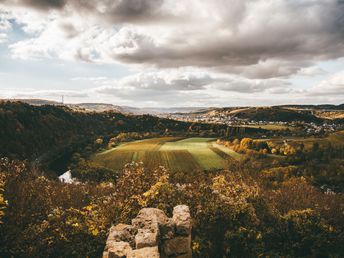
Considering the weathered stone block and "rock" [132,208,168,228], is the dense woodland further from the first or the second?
the weathered stone block

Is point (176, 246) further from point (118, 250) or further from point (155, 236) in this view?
point (118, 250)

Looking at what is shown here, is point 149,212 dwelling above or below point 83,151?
above

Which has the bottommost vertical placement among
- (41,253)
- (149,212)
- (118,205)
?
(41,253)

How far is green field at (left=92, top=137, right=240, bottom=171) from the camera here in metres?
130

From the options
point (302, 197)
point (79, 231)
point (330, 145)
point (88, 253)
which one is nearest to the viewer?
point (88, 253)

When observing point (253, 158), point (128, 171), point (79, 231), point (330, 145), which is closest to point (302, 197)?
point (128, 171)

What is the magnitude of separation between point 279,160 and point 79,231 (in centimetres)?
12757

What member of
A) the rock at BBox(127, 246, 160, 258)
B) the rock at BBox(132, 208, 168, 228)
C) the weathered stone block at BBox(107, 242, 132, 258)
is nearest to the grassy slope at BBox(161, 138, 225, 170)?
the rock at BBox(132, 208, 168, 228)

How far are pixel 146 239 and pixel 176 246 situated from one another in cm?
238

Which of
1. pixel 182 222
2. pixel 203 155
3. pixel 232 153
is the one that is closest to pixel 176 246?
pixel 182 222

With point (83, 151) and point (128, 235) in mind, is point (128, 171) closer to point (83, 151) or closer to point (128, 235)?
point (128, 235)

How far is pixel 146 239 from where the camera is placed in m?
15.3

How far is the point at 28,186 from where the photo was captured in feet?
107

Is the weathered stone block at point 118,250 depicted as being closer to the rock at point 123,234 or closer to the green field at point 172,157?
the rock at point 123,234
